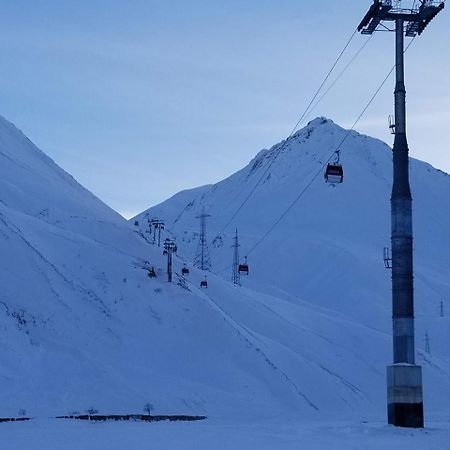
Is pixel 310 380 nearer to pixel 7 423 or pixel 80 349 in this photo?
pixel 80 349

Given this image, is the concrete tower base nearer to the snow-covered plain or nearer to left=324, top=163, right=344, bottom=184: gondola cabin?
the snow-covered plain

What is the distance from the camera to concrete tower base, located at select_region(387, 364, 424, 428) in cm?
2430

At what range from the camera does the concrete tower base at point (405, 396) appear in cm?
2430

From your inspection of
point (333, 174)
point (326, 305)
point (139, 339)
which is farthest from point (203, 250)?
point (333, 174)

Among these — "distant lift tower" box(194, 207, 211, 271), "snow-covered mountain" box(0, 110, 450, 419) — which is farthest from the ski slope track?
"distant lift tower" box(194, 207, 211, 271)

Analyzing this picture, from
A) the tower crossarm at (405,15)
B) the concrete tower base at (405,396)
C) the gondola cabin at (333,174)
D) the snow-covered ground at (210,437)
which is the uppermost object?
the tower crossarm at (405,15)

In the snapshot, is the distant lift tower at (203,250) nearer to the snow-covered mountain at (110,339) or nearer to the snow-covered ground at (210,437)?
the snow-covered mountain at (110,339)

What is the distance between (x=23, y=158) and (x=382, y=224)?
124m

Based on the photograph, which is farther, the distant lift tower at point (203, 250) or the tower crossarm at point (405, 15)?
the distant lift tower at point (203, 250)

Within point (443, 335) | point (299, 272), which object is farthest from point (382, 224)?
point (443, 335)

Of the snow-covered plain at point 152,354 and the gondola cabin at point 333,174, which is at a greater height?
the gondola cabin at point 333,174

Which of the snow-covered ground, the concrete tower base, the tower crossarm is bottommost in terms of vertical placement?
the snow-covered ground

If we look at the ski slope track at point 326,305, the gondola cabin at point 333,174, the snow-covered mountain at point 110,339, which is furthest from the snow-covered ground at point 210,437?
the ski slope track at point 326,305

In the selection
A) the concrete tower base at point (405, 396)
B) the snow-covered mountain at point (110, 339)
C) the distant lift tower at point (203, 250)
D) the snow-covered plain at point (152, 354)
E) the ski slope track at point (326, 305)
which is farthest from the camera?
the distant lift tower at point (203, 250)
